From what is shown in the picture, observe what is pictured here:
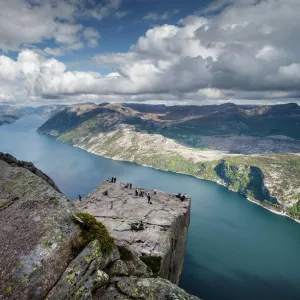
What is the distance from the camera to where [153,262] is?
112 ft

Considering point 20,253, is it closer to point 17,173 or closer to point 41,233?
point 41,233

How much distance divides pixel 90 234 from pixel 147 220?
33.3 m

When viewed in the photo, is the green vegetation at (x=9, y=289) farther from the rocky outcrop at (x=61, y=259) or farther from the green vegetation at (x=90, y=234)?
the green vegetation at (x=90, y=234)

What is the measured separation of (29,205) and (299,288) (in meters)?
157

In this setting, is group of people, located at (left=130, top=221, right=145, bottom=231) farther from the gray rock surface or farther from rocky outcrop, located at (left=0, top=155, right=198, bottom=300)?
the gray rock surface

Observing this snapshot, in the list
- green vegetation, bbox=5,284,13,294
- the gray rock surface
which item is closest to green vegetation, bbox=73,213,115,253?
the gray rock surface

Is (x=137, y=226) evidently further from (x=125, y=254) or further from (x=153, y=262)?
(x=125, y=254)

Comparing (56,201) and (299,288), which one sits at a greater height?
(56,201)

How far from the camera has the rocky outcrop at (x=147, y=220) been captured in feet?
121

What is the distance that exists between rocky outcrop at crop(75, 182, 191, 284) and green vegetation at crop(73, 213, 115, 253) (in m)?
11.4

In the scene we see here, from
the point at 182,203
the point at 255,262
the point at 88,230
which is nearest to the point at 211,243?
the point at 255,262

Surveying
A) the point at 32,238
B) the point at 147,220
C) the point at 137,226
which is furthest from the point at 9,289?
the point at 147,220

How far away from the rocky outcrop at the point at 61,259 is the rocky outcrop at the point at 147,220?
11.8 metres

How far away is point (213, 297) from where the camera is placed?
100188mm
